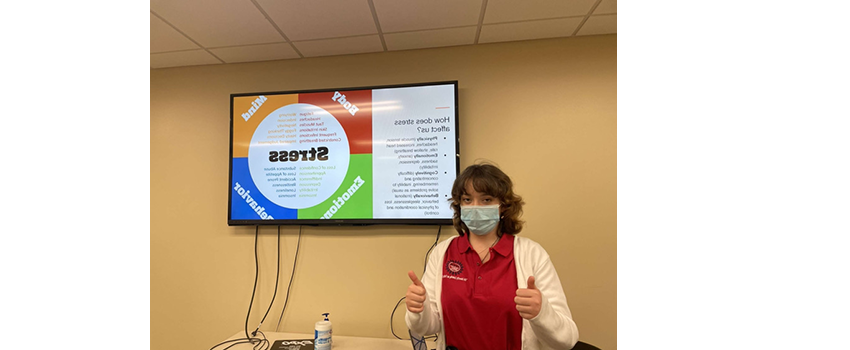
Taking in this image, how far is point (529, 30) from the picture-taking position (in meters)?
1.92

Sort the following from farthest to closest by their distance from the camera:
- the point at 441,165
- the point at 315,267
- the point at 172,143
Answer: the point at 172,143, the point at 315,267, the point at 441,165

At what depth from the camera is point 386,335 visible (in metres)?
2.01

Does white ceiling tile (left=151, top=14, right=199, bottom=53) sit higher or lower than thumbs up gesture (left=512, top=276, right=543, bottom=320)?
higher

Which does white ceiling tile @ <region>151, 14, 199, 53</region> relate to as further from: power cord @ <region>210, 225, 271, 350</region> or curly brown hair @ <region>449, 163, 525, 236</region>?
curly brown hair @ <region>449, 163, 525, 236</region>

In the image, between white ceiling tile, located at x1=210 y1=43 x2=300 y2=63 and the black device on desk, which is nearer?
the black device on desk

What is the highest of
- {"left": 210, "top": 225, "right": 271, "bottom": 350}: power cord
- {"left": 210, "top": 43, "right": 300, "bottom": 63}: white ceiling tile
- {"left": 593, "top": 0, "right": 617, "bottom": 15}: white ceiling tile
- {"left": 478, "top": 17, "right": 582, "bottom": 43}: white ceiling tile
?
{"left": 593, "top": 0, "right": 617, "bottom": 15}: white ceiling tile

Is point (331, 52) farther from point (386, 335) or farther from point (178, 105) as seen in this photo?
point (386, 335)

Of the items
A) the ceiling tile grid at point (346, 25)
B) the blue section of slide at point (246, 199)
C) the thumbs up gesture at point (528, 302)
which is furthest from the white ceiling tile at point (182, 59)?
the thumbs up gesture at point (528, 302)

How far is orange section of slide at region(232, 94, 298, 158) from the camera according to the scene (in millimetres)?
2092

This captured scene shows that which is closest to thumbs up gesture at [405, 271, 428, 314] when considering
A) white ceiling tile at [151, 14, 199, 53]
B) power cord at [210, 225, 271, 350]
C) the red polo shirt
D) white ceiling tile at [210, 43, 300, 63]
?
the red polo shirt

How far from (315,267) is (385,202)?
0.66 meters

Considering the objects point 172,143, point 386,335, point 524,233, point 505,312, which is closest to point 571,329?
point 505,312

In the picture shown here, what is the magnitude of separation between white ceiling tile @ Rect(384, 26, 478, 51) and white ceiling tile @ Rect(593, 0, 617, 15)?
66cm

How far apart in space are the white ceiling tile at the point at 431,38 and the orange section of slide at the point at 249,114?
0.74m
